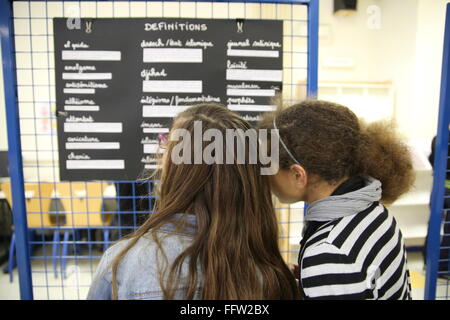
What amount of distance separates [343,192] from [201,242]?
16.3 inches

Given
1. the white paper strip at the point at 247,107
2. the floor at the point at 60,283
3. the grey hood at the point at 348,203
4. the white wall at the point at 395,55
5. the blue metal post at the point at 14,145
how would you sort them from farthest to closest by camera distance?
the white wall at the point at 395,55 → the floor at the point at 60,283 → the white paper strip at the point at 247,107 → the blue metal post at the point at 14,145 → the grey hood at the point at 348,203

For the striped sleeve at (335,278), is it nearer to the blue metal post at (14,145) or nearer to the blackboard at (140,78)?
the blackboard at (140,78)

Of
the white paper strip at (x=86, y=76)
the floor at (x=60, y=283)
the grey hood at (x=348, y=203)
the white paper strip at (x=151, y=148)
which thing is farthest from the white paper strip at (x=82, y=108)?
the floor at (x=60, y=283)

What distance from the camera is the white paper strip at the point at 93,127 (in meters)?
1.40

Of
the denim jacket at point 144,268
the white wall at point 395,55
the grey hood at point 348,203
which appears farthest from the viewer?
the white wall at point 395,55

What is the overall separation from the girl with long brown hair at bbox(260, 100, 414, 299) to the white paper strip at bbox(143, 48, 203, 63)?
20.6 inches

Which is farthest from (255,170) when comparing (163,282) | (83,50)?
(83,50)

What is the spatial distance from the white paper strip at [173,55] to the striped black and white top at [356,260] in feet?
2.84

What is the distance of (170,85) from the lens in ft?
4.56

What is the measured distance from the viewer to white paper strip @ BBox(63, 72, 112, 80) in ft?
4.52

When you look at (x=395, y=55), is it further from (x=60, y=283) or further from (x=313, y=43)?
(x=60, y=283)

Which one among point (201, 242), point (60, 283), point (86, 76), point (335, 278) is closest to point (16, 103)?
point (86, 76)

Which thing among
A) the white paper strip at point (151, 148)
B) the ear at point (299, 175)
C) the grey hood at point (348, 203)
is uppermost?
the white paper strip at point (151, 148)
